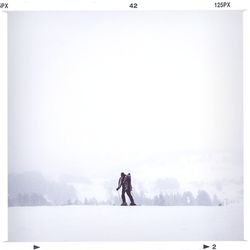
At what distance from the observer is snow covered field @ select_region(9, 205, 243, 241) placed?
388cm

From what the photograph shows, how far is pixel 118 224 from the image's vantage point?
3.88m

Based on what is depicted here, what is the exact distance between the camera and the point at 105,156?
3943mm

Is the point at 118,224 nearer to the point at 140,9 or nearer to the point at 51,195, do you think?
the point at 51,195

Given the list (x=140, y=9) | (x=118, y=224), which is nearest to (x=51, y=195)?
(x=118, y=224)

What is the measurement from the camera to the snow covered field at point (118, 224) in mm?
3883

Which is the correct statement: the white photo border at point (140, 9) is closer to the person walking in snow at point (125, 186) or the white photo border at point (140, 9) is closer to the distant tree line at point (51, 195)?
the distant tree line at point (51, 195)

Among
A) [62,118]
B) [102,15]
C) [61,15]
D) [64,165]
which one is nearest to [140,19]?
[102,15]

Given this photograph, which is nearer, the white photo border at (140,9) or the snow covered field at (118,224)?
the white photo border at (140,9)

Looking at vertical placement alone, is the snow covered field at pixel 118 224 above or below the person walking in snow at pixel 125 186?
below

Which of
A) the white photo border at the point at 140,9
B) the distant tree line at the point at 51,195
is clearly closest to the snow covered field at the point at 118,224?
the distant tree line at the point at 51,195

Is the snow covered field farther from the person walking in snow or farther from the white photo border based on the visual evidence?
the white photo border

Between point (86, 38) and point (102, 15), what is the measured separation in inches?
8.1

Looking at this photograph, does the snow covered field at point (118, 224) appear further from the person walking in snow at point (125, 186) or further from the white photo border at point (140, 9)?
the white photo border at point (140, 9)
